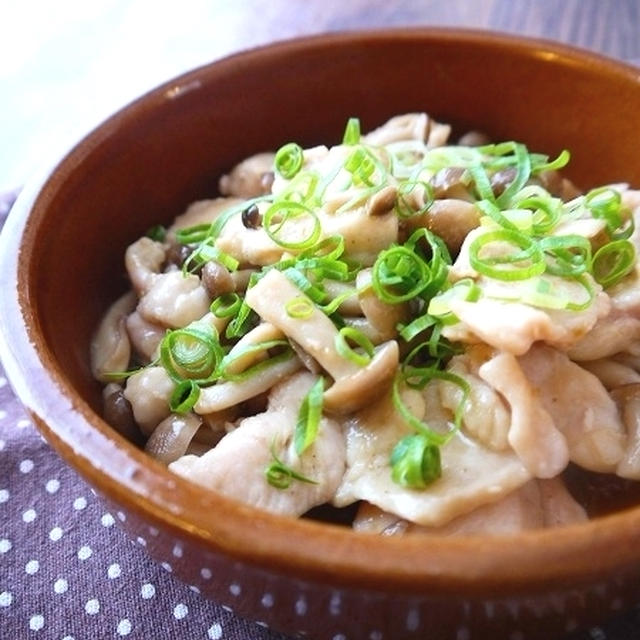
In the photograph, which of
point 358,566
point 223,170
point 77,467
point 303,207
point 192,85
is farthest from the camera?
point 223,170

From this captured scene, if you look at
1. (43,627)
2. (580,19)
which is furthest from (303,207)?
(580,19)

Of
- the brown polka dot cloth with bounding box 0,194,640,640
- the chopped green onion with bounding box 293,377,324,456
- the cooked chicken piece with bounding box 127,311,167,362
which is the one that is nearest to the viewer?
the chopped green onion with bounding box 293,377,324,456

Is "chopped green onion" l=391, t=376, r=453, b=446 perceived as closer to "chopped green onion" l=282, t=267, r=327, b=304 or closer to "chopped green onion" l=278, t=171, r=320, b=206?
"chopped green onion" l=282, t=267, r=327, b=304

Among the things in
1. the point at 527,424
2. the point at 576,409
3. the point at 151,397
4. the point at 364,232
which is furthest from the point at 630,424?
the point at 151,397

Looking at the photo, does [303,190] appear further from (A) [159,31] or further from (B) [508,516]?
(A) [159,31]

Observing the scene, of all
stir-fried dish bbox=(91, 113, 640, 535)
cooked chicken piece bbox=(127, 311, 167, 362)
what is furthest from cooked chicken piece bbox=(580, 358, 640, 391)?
cooked chicken piece bbox=(127, 311, 167, 362)

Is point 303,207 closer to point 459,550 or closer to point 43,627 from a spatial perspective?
point 459,550
